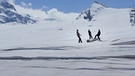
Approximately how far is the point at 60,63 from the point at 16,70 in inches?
120

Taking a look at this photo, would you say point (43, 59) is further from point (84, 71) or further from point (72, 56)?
point (84, 71)

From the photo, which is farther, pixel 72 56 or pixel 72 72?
pixel 72 56

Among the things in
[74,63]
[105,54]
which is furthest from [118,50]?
[74,63]

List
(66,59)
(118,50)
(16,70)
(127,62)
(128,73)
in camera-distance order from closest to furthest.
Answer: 1. (128,73)
2. (16,70)
3. (127,62)
4. (66,59)
5. (118,50)

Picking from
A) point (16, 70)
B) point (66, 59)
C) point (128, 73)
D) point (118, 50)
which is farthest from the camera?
point (118, 50)

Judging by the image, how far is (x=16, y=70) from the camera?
16.7 m

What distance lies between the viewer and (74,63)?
18328 mm

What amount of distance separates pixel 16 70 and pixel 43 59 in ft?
13.9

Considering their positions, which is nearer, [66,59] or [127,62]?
[127,62]

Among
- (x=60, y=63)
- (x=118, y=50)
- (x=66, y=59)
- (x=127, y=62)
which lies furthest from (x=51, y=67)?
(x=118, y=50)

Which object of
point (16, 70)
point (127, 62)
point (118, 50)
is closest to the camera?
point (16, 70)

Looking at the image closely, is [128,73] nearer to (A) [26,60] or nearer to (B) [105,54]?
(B) [105,54]

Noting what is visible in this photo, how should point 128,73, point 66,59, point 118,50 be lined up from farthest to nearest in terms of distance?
point 118,50 → point 66,59 → point 128,73

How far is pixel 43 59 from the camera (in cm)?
2075
